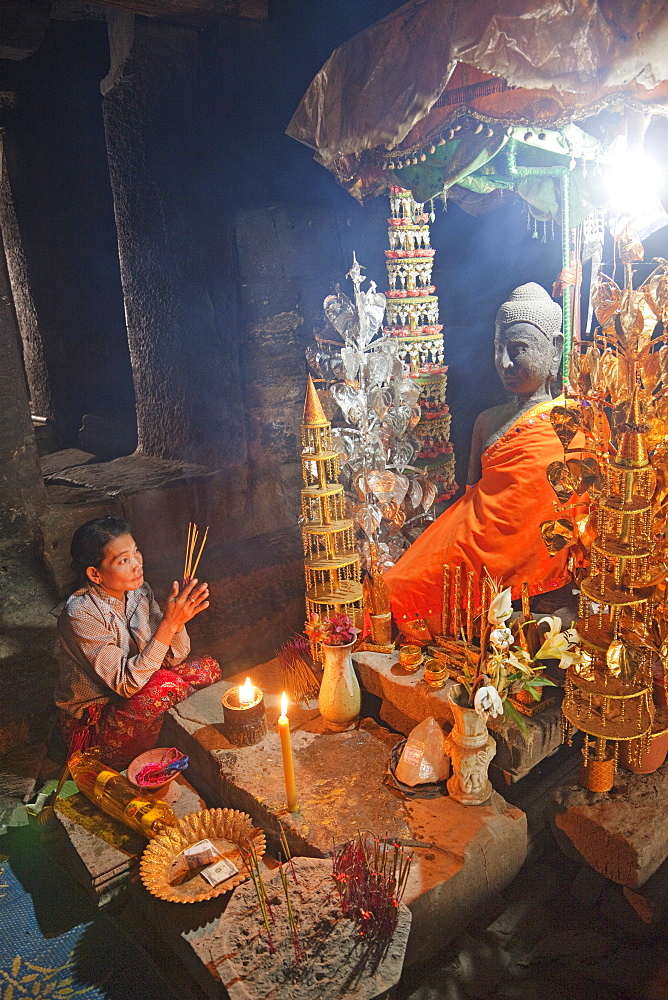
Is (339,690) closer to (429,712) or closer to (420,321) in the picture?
(429,712)

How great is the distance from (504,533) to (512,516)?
10 centimetres

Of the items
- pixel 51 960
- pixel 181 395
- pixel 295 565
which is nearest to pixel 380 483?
pixel 295 565

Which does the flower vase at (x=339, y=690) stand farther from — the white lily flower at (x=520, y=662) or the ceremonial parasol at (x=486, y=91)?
the ceremonial parasol at (x=486, y=91)

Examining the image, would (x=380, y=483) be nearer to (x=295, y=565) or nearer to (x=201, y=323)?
(x=295, y=565)

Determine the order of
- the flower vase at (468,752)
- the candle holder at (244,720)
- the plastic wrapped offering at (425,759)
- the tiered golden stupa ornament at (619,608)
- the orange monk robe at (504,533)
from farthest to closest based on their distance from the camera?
the orange monk robe at (504,533)
the candle holder at (244,720)
the plastic wrapped offering at (425,759)
the flower vase at (468,752)
the tiered golden stupa ornament at (619,608)

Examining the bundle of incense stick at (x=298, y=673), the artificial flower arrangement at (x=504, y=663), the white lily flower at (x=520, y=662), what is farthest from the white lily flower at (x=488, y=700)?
the bundle of incense stick at (x=298, y=673)

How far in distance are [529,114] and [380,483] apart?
2.18m

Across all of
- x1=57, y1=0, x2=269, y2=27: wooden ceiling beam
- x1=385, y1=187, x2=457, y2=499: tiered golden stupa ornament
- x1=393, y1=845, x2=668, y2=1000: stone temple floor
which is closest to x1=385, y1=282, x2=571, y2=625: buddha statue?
x1=385, y1=187, x2=457, y2=499: tiered golden stupa ornament

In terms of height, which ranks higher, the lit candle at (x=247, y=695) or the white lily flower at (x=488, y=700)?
the white lily flower at (x=488, y=700)

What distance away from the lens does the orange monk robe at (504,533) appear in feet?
12.1

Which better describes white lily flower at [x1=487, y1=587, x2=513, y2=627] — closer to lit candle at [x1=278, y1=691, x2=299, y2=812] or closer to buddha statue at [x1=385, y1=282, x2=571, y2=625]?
lit candle at [x1=278, y1=691, x2=299, y2=812]

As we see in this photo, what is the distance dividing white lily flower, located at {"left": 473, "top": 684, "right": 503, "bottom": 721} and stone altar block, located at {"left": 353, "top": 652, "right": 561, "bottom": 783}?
31 cm

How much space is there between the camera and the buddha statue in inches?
146

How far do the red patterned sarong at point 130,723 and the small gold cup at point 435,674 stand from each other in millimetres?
1337
